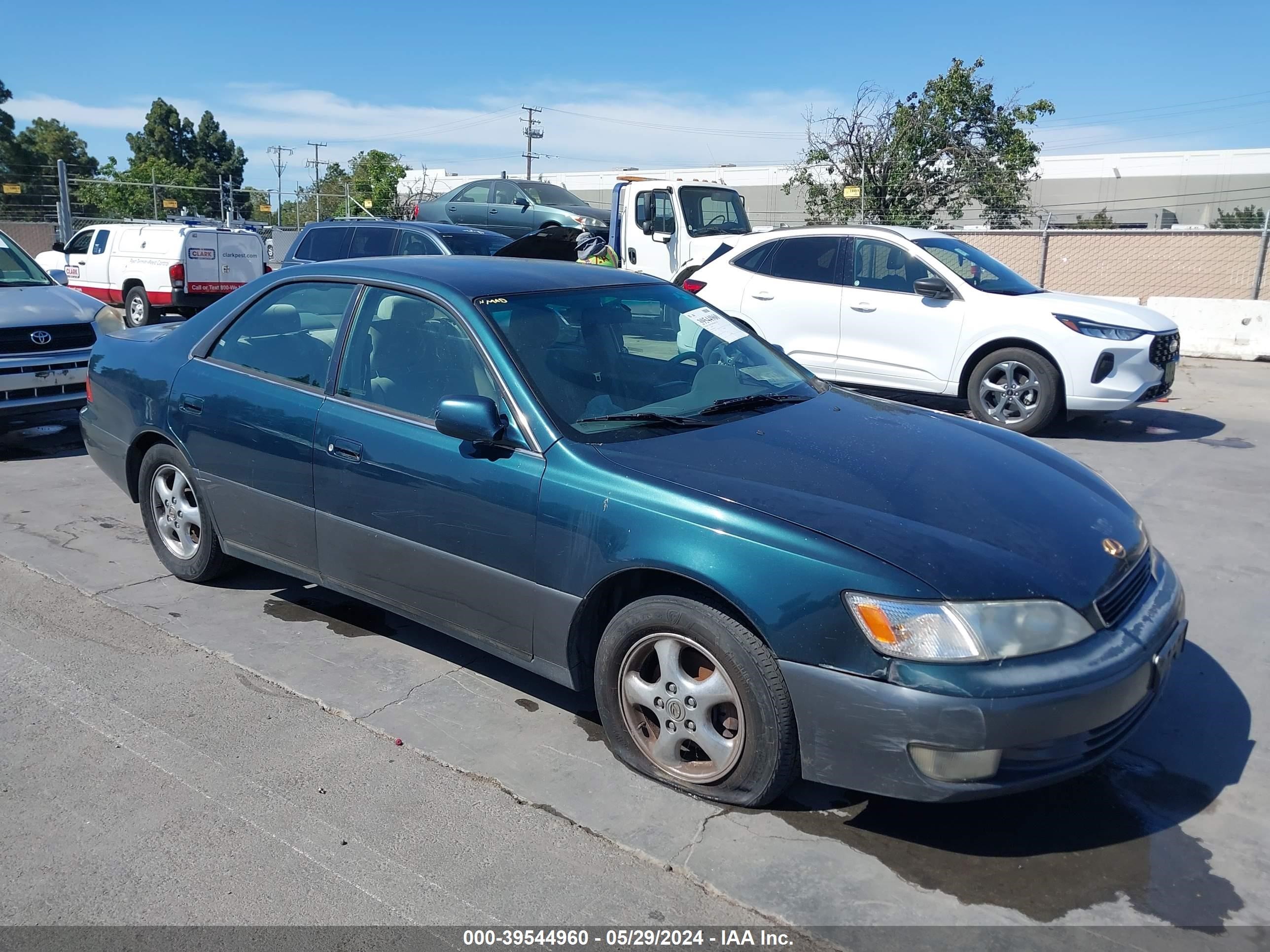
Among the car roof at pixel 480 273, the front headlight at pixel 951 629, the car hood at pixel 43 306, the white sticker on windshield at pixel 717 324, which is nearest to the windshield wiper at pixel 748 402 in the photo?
the white sticker on windshield at pixel 717 324

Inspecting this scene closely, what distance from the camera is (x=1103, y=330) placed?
8.45 m

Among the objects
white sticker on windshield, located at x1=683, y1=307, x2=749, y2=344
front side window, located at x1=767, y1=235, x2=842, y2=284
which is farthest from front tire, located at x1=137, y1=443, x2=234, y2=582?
front side window, located at x1=767, y1=235, x2=842, y2=284

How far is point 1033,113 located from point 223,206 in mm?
28689

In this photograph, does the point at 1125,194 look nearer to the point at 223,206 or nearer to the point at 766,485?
the point at 223,206

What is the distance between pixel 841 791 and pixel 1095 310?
21.6 feet

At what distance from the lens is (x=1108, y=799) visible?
332cm

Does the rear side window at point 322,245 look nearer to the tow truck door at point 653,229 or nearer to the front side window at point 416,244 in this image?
the front side window at point 416,244

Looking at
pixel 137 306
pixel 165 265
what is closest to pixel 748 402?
pixel 165 265

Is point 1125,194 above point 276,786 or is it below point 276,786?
above

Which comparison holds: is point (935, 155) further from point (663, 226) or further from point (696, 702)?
point (696, 702)

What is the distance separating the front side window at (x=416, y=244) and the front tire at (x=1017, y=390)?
591cm

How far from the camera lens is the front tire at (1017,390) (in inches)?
337

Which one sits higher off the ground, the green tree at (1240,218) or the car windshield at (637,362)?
the green tree at (1240,218)

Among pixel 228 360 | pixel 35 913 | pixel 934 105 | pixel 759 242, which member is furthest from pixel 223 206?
pixel 35 913
